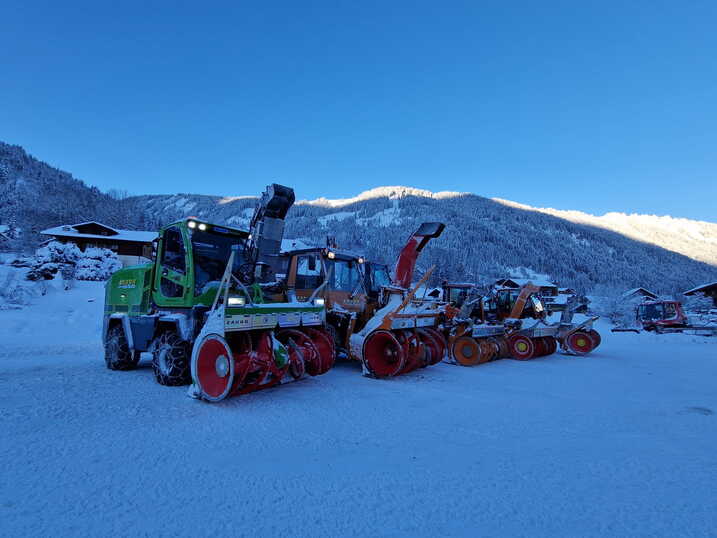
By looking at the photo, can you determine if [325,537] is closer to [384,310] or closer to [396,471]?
[396,471]

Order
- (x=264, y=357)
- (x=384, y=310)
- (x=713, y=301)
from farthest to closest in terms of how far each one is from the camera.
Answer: (x=713, y=301) → (x=384, y=310) → (x=264, y=357)

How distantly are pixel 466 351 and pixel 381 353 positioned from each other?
12.2 ft

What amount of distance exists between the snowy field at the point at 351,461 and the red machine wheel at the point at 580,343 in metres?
6.50

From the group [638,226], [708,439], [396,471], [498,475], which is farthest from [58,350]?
[638,226]

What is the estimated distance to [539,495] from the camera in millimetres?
2967

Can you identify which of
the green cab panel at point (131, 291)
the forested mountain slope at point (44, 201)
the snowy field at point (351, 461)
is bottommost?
the snowy field at point (351, 461)

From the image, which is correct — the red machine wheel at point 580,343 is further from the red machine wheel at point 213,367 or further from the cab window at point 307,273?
the red machine wheel at point 213,367

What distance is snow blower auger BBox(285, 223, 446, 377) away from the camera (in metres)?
7.67

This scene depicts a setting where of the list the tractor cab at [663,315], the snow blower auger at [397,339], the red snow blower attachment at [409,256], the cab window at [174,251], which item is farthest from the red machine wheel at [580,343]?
the tractor cab at [663,315]

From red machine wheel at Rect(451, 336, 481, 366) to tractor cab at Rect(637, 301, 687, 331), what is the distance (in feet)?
82.4

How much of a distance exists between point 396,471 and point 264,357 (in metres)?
2.75

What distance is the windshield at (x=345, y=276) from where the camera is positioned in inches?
365

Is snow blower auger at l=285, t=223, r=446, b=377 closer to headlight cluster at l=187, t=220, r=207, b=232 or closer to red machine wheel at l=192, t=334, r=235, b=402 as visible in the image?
headlight cluster at l=187, t=220, r=207, b=232

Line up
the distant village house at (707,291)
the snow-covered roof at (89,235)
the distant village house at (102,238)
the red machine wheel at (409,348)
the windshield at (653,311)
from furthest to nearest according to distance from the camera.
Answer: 1. the distant village house at (102,238)
2. the snow-covered roof at (89,235)
3. the distant village house at (707,291)
4. the windshield at (653,311)
5. the red machine wheel at (409,348)
